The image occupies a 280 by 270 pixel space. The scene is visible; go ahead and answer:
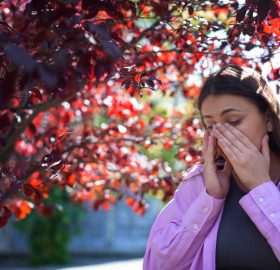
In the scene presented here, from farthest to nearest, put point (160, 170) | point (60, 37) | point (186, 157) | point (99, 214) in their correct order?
point (99, 214), point (160, 170), point (186, 157), point (60, 37)

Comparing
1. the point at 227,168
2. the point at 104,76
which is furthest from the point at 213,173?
the point at 104,76

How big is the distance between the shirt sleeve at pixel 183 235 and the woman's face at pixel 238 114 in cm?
23

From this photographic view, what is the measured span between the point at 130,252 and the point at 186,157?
40.3ft

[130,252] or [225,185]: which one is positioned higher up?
[225,185]

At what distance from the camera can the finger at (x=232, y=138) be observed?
2.03 m

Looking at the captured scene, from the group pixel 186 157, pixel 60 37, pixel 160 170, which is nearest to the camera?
pixel 60 37

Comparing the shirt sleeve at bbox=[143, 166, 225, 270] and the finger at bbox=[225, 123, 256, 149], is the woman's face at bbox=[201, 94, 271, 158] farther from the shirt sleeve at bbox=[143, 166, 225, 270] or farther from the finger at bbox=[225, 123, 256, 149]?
the shirt sleeve at bbox=[143, 166, 225, 270]

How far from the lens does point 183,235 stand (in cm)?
202

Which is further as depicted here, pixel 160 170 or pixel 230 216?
pixel 160 170

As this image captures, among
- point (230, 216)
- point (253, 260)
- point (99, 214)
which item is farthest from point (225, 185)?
point (99, 214)

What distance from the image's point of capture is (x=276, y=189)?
6.43ft

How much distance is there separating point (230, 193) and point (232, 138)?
204 millimetres

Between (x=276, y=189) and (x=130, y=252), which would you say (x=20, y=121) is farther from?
(x=130, y=252)

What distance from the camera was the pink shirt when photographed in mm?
1929
